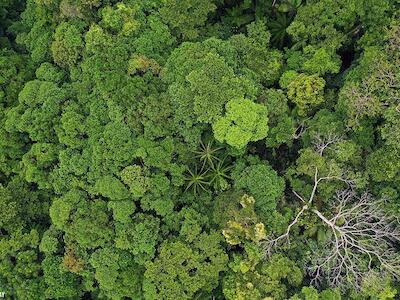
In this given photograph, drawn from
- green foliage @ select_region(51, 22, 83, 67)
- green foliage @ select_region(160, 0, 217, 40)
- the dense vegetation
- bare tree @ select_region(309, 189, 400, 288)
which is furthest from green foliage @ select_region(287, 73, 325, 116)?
green foliage @ select_region(51, 22, 83, 67)

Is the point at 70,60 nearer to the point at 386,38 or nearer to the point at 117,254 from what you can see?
the point at 117,254

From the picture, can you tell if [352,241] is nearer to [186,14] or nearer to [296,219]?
[296,219]

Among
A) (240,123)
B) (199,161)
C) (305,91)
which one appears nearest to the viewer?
(240,123)

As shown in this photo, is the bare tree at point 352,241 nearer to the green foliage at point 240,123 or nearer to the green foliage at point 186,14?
the green foliage at point 240,123

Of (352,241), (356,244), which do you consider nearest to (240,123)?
(352,241)

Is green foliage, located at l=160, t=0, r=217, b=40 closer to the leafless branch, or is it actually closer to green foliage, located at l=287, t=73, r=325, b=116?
green foliage, located at l=287, t=73, r=325, b=116

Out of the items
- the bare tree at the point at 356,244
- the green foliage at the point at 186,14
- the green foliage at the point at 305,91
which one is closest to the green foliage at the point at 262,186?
the bare tree at the point at 356,244
